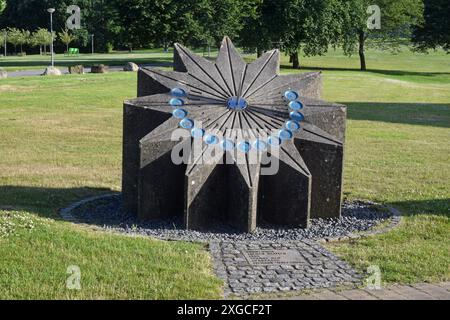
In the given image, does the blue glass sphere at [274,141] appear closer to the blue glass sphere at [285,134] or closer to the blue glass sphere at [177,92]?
the blue glass sphere at [285,134]

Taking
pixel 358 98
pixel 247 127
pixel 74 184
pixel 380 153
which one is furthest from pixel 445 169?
pixel 358 98

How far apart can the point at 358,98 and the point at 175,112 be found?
25.1 metres

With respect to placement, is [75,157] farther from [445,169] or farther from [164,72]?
[445,169]

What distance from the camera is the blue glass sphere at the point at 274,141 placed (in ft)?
31.2

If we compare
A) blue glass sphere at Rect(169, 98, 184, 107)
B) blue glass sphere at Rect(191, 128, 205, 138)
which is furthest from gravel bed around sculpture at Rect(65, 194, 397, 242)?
blue glass sphere at Rect(169, 98, 184, 107)

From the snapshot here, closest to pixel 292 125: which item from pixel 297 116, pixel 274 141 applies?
pixel 297 116

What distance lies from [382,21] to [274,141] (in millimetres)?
55969

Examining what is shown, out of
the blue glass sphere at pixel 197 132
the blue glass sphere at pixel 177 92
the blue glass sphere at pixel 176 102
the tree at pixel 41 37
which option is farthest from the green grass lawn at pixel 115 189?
the tree at pixel 41 37

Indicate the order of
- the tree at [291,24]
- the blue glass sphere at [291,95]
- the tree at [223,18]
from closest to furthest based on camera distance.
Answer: the blue glass sphere at [291,95]
the tree at [223,18]
the tree at [291,24]

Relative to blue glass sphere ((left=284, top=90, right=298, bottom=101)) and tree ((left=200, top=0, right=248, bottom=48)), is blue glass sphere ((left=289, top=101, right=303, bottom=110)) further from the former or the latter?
tree ((left=200, top=0, right=248, bottom=48))

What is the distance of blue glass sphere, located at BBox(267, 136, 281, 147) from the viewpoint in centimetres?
952

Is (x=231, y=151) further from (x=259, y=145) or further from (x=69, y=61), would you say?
(x=69, y=61)

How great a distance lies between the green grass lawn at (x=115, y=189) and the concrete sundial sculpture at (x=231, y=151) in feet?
3.70

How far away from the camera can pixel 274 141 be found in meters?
9.56
